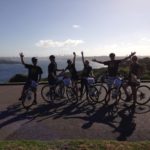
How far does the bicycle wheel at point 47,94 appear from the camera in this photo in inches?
530

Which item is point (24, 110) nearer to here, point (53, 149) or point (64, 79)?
point (64, 79)

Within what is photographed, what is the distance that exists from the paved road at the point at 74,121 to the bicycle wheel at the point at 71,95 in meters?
0.28

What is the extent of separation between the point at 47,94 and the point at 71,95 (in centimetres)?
97

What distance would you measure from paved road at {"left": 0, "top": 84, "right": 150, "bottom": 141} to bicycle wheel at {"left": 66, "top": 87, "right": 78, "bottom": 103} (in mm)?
283

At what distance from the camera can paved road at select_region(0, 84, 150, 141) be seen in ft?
27.1

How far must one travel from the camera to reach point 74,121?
9.81 metres

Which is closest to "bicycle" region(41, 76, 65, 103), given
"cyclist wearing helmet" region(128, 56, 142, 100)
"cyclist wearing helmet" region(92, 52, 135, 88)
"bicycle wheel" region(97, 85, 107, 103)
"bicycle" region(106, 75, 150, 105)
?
"bicycle wheel" region(97, 85, 107, 103)

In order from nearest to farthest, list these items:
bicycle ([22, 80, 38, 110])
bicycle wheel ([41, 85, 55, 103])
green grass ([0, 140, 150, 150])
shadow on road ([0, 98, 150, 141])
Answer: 1. green grass ([0, 140, 150, 150])
2. shadow on road ([0, 98, 150, 141])
3. bicycle ([22, 80, 38, 110])
4. bicycle wheel ([41, 85, 55, 103])

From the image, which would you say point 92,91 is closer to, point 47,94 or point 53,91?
point 53,91

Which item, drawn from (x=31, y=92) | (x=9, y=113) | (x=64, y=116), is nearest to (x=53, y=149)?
(x=64, y=116)

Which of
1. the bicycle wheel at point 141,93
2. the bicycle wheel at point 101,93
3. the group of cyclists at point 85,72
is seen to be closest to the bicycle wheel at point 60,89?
the group of cyclists at point 85,72

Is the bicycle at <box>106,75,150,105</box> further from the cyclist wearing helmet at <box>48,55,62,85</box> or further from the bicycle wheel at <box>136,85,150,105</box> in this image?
the cyclist wearing helmet at <box>48,55,62,85</box>

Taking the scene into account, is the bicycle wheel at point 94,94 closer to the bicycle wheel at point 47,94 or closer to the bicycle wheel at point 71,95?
the bicycle wheel at point 71,95

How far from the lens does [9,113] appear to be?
11.3 meters
